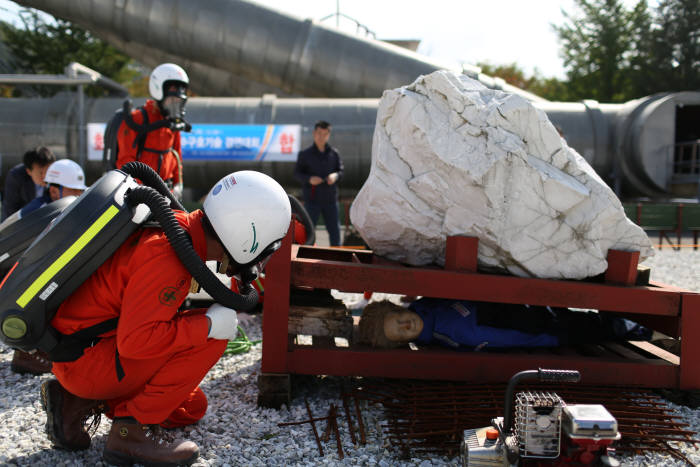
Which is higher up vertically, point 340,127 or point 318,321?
point 340,127

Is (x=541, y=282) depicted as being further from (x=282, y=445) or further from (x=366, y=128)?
(x=366, y=128)

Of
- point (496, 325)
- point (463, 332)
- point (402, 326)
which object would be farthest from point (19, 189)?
point (496, 325)

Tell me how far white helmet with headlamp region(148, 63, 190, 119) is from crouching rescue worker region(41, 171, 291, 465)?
2.78m

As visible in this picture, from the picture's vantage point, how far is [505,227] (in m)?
3.04

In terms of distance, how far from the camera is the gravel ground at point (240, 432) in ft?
7.79

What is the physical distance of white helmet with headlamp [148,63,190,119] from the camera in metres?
4.74

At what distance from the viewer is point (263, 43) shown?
523 inches

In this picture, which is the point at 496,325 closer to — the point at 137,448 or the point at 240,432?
the point at 240,432

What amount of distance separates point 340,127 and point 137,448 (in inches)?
394

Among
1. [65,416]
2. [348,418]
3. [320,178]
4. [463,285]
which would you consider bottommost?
[348,418]

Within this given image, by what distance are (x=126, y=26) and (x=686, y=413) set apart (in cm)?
1469

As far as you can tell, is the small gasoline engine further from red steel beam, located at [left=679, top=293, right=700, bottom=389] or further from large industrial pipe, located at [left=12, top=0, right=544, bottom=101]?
large industrial pipe, located at [left=12, top=0, right=544, bottom=101]

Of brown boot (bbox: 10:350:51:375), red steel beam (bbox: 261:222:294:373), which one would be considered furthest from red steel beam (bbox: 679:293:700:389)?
brown boot (bbox: 10:350:51:375)

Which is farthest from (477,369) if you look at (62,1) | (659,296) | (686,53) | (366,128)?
(686,53)
